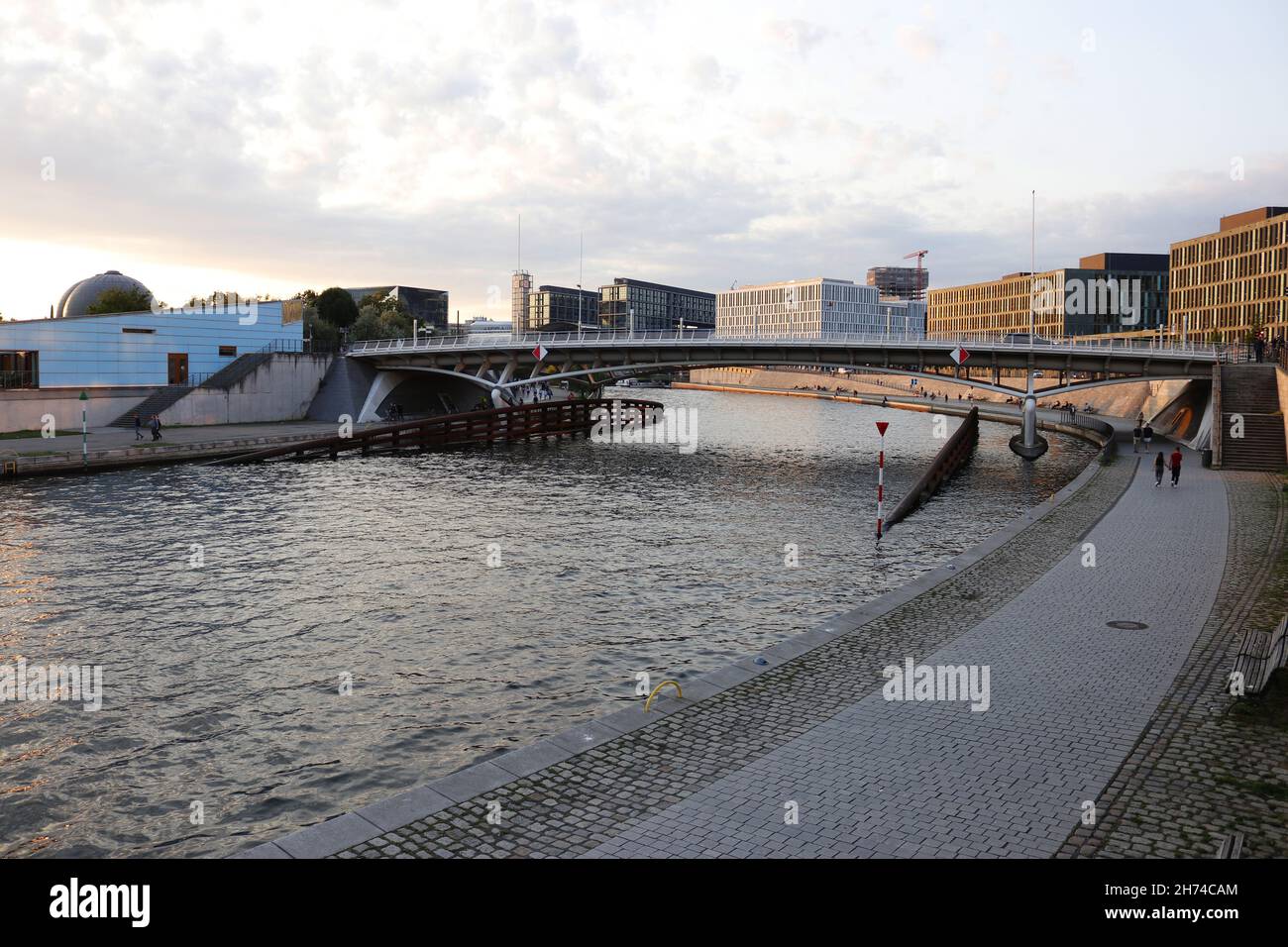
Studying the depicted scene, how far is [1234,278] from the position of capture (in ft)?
355

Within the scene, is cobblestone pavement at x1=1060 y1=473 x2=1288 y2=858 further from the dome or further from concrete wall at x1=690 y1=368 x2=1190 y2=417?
the dome

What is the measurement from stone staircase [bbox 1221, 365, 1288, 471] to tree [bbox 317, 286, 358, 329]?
86126 mm

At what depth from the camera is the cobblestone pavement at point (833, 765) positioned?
840 cm

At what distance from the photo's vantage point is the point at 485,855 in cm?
809

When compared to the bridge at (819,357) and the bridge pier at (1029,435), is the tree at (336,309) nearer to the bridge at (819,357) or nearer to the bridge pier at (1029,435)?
the bridge at (819,357)

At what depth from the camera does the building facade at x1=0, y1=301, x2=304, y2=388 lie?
55.4m

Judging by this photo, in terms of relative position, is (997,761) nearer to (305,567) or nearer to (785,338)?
(305,567)

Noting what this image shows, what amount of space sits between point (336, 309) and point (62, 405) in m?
55.8

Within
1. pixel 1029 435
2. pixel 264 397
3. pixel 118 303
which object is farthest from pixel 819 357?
pixel 118 303

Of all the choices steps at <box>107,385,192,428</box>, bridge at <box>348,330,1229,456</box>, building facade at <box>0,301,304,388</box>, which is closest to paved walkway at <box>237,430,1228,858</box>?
bridge at <box>348,330,1229,456</box>

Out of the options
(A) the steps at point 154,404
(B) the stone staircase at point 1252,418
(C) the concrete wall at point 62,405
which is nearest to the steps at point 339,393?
(A) the steps at point 154,404
